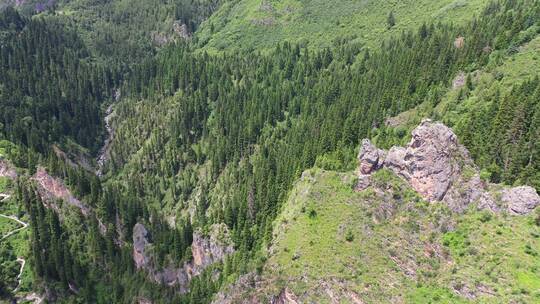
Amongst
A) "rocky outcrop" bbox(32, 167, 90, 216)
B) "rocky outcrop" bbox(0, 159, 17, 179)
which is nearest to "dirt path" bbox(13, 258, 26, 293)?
"rocky outcrop" bbox(32, 167, 90, 216)

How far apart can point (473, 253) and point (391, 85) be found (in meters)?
94.5

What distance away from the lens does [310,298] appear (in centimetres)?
10662

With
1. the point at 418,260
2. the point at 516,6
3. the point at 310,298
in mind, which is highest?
the point at 516,6

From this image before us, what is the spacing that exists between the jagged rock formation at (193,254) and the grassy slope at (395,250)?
139 feet

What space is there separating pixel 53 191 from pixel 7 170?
21.9 m

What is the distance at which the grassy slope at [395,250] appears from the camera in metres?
92.5

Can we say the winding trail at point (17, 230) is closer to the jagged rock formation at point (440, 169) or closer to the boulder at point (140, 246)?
the boulder at point (140, 246)

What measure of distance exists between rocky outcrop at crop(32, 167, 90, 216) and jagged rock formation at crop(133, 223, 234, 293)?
93.8 feet

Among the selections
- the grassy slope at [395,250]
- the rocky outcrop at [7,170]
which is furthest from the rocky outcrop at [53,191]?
the grassy slope at [395,250]

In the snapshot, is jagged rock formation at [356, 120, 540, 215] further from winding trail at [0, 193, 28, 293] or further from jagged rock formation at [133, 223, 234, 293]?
winding trail at [0, 193, 28, 293]

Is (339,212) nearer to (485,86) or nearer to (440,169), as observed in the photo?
(440,169)

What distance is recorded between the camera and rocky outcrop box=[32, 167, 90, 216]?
193 m

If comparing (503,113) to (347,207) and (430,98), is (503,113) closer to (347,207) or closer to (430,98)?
(430,98)

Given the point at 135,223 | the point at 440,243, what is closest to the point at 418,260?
the point at 440,243
